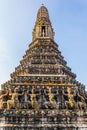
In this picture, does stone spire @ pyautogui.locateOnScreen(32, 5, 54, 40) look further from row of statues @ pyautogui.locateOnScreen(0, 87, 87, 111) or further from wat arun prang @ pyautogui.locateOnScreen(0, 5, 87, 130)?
row of statues @ pyautogui.locateOnScreen(0, 87, 87, 111)

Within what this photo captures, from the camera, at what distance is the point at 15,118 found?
1329 inches

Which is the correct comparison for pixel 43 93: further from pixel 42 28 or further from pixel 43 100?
pixel 42 28

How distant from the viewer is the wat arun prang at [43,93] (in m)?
33.8

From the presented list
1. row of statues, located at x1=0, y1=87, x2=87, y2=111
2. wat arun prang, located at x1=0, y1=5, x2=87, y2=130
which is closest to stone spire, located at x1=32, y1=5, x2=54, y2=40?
wat arun prang, located at x1=0, y1=5, x2=87, y2=130

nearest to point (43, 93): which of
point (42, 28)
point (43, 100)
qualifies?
point (43, 100)

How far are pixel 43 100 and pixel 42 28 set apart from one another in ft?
54.8

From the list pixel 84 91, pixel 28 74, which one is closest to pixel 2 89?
pixel 28 74

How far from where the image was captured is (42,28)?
5266 cm

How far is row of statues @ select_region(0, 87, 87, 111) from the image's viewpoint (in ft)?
123

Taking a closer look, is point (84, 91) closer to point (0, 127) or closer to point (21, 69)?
point (21, 69)

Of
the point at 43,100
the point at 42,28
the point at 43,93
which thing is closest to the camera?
the point at 43,100

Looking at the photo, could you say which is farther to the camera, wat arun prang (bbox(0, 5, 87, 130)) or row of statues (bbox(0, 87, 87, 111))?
row of statues (bbox(0, 87, 87, 111))

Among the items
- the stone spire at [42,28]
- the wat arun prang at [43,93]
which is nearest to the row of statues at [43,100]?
the wat arun prang at [43,93]

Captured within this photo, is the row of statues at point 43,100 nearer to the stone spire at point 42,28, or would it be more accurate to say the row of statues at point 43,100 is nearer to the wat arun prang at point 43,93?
the wat arun prang at point 43,93
